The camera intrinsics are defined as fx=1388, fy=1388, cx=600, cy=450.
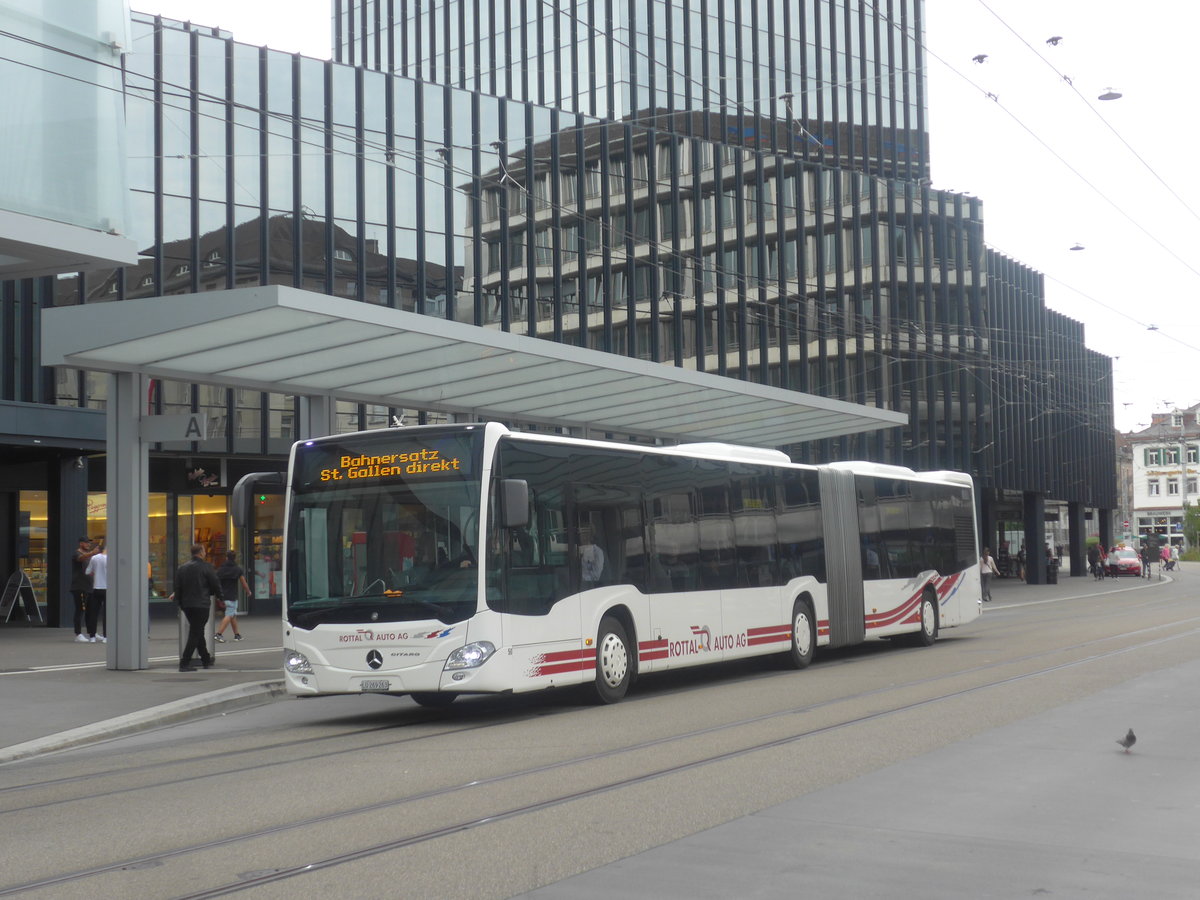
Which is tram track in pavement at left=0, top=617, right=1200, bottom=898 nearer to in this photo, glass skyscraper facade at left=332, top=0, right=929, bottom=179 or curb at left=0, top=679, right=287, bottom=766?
curb at left=0, top=679, right=287, bottom=766

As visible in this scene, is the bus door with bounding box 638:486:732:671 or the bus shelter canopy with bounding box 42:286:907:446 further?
the bus door with bounding box 638:486:732:671

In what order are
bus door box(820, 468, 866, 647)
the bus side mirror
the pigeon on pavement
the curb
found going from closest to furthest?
1. the pigeon on pavement
2. the curb
3. the bus side mirror
4. bus door box(820, 468, 866, 647)

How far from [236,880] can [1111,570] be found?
71.0m

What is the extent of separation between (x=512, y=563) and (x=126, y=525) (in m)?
7.23

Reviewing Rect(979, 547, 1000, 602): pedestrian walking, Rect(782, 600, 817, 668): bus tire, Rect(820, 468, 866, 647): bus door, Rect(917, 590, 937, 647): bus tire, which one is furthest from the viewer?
Rect(979, 547, 1000, 602): pedestrian walking

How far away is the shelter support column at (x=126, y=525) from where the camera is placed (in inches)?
708

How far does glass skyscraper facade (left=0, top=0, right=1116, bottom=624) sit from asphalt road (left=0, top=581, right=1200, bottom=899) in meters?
6.41

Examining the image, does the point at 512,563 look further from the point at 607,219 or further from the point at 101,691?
the point at 607,219

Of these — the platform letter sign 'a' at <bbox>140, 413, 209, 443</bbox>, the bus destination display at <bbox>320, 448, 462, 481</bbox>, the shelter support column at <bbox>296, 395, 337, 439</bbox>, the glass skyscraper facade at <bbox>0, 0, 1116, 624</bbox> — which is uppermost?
the glass skyscraper facade at <bbox>0, 0, 1116, 624</bbox>

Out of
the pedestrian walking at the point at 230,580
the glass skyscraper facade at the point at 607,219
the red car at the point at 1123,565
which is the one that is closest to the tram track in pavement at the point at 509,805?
the glass skyscraper facade at the point at 607,219

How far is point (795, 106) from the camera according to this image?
204 feet

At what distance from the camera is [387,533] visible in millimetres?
13203

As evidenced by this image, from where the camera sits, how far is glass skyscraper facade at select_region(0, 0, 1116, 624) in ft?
109

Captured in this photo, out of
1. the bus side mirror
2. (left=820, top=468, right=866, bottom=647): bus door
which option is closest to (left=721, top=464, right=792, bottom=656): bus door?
(left=820, top=468, right=866, bottom=647): bus door
